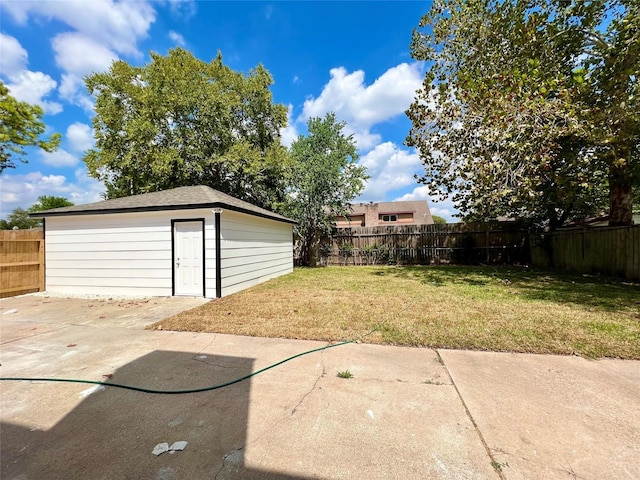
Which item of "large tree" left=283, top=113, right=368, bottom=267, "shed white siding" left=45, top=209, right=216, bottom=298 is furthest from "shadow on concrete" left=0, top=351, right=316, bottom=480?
"large tree" left=283, top=113, right=368, bottom=267

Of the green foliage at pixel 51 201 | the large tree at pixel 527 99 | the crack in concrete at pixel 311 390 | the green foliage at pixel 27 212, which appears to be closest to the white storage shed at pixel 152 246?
the crack in concrete at pixel 311 390

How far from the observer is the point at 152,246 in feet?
24.3

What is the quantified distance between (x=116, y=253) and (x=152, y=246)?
1.16m

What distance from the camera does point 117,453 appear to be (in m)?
1.86

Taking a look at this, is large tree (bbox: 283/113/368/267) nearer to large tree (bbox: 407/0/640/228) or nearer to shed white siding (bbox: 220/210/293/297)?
shed white siding (bbox: 220/210/293/297)

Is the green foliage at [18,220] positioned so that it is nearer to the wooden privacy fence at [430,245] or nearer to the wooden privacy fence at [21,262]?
the wooden privacy fence at [21,262]

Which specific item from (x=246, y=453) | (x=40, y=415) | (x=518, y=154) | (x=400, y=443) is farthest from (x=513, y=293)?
Answer: (x=40, y=415)

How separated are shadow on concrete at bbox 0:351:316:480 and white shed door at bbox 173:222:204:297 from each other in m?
4.40

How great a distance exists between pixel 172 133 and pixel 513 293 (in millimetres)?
15316

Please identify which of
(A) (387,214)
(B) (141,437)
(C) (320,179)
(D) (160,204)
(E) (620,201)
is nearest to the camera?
(B) (141,437)

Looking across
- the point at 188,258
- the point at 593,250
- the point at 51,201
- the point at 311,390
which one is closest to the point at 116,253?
the point at 188,258

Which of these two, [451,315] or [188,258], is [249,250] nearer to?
[188,258]

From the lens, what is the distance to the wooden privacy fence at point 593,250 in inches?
310

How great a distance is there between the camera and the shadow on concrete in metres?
1.70
